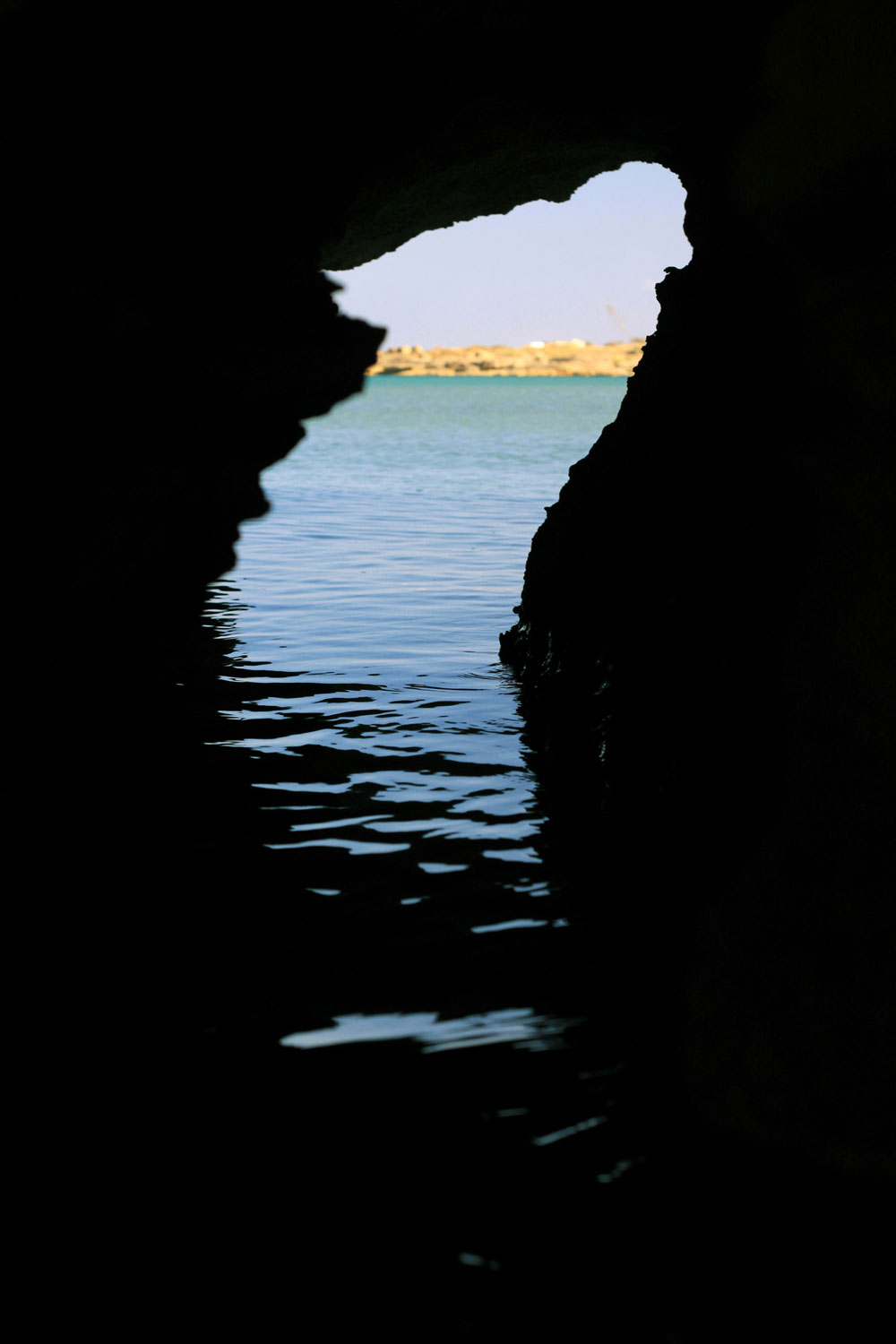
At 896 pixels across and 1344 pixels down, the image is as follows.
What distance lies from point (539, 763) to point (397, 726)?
45.0 inches

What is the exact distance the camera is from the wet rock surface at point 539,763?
2951 mm

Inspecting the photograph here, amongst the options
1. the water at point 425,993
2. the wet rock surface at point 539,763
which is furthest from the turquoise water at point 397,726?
the wet rock surface at point 539,763

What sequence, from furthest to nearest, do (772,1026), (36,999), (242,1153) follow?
(36,999)
(772,1026)
(242,1153)

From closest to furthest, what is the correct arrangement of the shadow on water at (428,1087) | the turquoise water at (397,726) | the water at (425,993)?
the shadow on water at (428,1087) < the water at (425,993) < the turquoise water at (397,726)

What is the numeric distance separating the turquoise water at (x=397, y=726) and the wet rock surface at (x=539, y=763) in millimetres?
313

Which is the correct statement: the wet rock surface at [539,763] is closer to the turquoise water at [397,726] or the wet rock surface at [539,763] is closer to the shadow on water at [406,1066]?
the shadow on water at [406,1066]

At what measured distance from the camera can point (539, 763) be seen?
7125mm

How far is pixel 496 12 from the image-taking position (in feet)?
16.3

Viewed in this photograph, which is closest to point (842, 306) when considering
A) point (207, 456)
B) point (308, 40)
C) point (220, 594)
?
point (308, 40)

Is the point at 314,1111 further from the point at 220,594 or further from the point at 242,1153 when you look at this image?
the point at 220,594

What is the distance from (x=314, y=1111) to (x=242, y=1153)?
268 millimetres

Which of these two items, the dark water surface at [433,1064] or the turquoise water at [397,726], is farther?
the turquoise water at [397,726]

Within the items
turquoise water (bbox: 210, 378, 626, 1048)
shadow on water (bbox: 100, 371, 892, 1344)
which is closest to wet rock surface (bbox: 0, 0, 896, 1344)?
shadow on water (bbox: 100, 371, 892, 1344)

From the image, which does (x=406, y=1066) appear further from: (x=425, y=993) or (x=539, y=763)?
(x=539, y=763)
